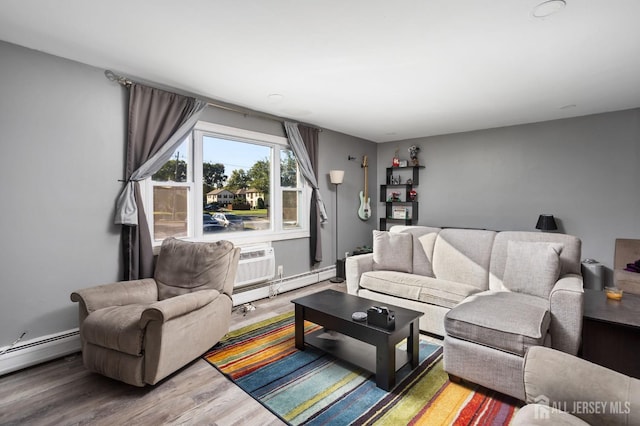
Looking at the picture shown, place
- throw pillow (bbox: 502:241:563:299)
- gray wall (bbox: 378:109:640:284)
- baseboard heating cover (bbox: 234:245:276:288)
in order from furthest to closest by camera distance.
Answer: gray wall (bbox: 378:109:640:284)
baseboard heating cover (bbox: 234:245:276:288)
throw pillow (bbox: 502:241:563:299)

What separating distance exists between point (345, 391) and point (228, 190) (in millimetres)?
2660

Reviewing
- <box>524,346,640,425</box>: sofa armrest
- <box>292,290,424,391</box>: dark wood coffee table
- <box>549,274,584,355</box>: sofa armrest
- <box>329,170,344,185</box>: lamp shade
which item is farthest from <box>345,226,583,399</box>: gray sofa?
<box>329,170,344,185</box>: lamp shade

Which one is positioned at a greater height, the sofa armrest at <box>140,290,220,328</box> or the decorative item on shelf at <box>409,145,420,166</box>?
the decorative item on shelf at <box>409,145,420,166</box>

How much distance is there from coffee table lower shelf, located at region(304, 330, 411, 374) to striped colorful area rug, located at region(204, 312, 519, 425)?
0.07 m

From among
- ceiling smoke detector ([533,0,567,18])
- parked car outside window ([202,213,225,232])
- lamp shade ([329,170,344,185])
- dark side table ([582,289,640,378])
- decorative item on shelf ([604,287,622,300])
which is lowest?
dark side table ([582,289,640,378])

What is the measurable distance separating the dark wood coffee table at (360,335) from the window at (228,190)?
1.65 metres

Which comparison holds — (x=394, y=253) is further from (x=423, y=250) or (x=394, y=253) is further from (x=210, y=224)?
(x=210, y=224)

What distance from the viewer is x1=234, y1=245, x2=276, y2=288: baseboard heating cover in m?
3.69

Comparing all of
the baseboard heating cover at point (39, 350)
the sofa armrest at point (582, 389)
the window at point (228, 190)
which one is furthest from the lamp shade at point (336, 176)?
the sofa armrest at point (582, 389)

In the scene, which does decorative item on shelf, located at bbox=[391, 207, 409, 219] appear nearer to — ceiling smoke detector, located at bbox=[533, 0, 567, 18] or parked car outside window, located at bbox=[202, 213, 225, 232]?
parked car outside window, located at bbox=[202, 213, 225, 232]

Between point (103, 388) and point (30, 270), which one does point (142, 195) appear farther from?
point (103, 388)

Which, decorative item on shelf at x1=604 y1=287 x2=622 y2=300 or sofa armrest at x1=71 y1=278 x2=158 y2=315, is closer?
sofa armrest at x1=71 y1=278 x2=158 y2=315

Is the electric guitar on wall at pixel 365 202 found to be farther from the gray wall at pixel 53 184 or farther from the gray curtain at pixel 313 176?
the gray wall at pixel 53 184

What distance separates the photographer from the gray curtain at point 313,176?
448 cm
